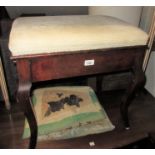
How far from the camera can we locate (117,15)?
1065 millimetres

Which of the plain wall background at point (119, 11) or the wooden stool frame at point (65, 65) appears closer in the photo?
the wooden stool frame at point (65, 65)

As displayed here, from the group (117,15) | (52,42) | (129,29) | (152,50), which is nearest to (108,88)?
(152,50)

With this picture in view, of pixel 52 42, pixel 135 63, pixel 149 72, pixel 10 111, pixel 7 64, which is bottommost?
pixel 10 111

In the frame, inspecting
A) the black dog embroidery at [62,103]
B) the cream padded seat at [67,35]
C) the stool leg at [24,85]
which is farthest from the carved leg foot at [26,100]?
the black dog embroidery at [62,103]

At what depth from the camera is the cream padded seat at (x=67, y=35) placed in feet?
1.93

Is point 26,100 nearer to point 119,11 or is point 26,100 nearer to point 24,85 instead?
point 24,85

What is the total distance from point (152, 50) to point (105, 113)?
0.50 metres

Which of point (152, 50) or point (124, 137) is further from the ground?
point (152, 50)

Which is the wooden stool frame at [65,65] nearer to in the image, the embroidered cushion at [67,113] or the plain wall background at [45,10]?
the embroidered cushion at [67,113]

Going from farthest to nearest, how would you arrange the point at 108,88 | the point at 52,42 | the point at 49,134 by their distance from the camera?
the point at 108,88
the point at 49,134
the point at 52,42

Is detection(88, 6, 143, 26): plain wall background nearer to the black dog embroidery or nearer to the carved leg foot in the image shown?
the black dog embroidery
